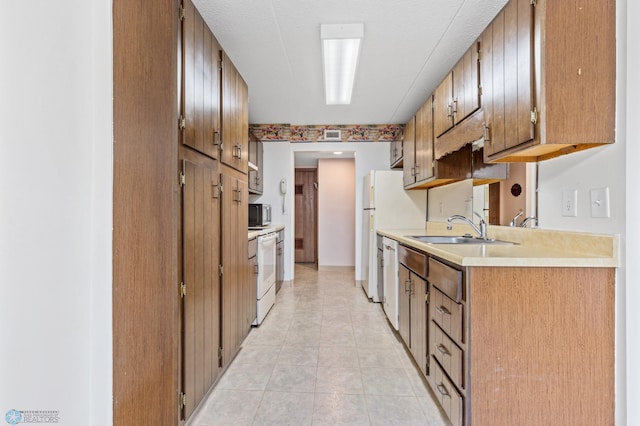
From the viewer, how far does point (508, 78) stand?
1.49m

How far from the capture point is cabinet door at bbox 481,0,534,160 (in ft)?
4.39

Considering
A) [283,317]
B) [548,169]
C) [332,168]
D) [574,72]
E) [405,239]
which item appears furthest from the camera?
[332,168]

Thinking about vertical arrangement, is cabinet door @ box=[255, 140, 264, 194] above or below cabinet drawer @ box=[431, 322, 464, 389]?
above

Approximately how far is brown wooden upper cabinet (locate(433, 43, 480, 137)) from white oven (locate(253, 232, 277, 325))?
190cm

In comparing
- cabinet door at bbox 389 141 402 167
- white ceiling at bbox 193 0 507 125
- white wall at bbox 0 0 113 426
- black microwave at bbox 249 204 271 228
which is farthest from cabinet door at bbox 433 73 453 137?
black microwave at bbox 249 204 271 228

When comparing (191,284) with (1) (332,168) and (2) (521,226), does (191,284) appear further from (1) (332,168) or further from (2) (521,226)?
(1) (332,168)

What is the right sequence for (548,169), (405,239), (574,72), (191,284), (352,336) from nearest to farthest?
1. (574,72)
2. (191,284)
3. (548,169)
4. (405,239)
5. (352,336)

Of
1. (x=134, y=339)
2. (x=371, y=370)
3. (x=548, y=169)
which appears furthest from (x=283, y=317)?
(x=548, y=169)

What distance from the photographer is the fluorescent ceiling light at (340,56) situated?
2.04 metres

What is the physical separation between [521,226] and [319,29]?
183 centimetres

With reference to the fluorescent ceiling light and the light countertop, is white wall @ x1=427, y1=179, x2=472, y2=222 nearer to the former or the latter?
the light countertop

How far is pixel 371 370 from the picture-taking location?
204 centimetres

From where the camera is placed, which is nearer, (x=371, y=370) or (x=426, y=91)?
(x=371, y=370)

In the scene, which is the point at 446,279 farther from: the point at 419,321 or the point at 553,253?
the point at 419,321
